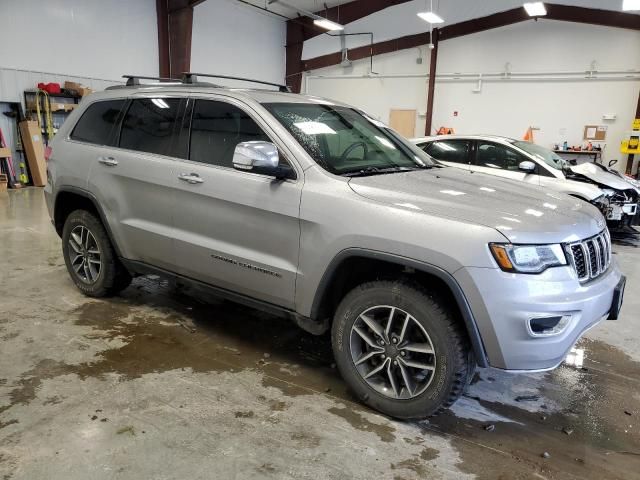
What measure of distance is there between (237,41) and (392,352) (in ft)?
51.6

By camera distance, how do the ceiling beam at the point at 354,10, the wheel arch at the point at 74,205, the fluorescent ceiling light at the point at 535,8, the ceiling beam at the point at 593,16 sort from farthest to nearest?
1. the ceiling beam at the point at 354,10
2. the ceiling beam at the point at 593,16
3. the fluorescent ceiling light at the point at 535,8
4. the wheel arch at the point at 74,205

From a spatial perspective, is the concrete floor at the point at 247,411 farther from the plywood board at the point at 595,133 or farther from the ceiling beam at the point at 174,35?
the plywood board at the point at 595,133

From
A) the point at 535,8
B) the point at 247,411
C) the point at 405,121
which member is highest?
the point at 535,8

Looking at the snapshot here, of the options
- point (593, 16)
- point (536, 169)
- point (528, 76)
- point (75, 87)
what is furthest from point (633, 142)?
point (75, 87)

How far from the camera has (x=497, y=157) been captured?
711 cm

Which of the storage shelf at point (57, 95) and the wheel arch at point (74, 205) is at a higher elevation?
the storage shelf at point (57, 95)

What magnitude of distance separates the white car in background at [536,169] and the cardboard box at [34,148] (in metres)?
8.62

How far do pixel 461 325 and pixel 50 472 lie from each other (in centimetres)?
190

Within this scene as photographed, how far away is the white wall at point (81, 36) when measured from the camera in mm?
10555

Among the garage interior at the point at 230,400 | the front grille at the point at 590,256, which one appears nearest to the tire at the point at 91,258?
the garage interior at the point at 230,400

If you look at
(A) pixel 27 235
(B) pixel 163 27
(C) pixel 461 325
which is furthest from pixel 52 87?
(C) pixel 461 325

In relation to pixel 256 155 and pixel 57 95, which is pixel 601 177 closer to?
pixel 256 155

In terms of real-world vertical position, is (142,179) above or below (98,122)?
below

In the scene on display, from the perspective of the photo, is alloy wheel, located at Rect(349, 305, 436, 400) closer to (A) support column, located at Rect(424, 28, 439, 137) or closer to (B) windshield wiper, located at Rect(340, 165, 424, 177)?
(B) windshield wiper, located at Rect(340, 165, 424, 177)
